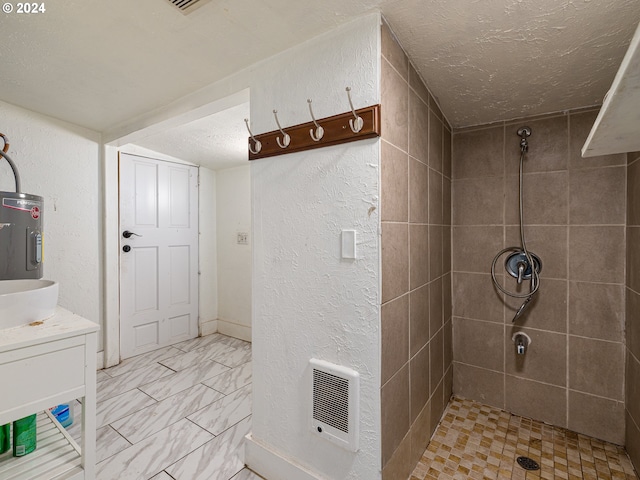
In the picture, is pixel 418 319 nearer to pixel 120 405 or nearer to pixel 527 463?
pixel 527 463

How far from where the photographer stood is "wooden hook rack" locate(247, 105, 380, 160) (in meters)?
1.16

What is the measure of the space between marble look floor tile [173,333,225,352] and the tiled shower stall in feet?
7.89

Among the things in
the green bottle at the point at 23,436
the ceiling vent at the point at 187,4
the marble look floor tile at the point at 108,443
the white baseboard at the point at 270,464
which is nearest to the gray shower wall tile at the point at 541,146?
the ceiling vent at the point at 187,4

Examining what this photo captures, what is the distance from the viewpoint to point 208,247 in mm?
3635

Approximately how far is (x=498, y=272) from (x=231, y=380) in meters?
2.15

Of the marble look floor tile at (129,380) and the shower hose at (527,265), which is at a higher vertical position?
the shower hose at (527,265)

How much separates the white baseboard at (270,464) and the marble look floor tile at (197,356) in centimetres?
140

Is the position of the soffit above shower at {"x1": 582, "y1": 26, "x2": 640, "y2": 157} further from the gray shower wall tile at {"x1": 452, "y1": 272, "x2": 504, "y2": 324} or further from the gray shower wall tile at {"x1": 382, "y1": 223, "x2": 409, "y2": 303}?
the gray shower wall tile at {"x1": 452, "y1": 272, "x2": 504, "y2": 324}

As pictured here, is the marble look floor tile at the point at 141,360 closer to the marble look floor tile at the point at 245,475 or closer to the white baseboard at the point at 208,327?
the white baseboard at the point at 208,327

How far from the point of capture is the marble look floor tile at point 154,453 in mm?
1503

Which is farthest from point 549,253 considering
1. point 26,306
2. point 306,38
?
point 26,306

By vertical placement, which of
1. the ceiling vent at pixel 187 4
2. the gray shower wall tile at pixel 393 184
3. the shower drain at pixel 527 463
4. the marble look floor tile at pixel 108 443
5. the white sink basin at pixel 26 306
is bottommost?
the shower drain at pixel 527 463

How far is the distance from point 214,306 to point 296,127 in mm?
2918

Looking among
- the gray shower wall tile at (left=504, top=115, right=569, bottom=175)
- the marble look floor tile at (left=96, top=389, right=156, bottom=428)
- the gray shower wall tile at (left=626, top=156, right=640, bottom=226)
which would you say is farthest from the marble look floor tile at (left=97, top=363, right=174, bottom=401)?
the gray shower wall tile at (left=626, top=156, right=640, bottom=226)
